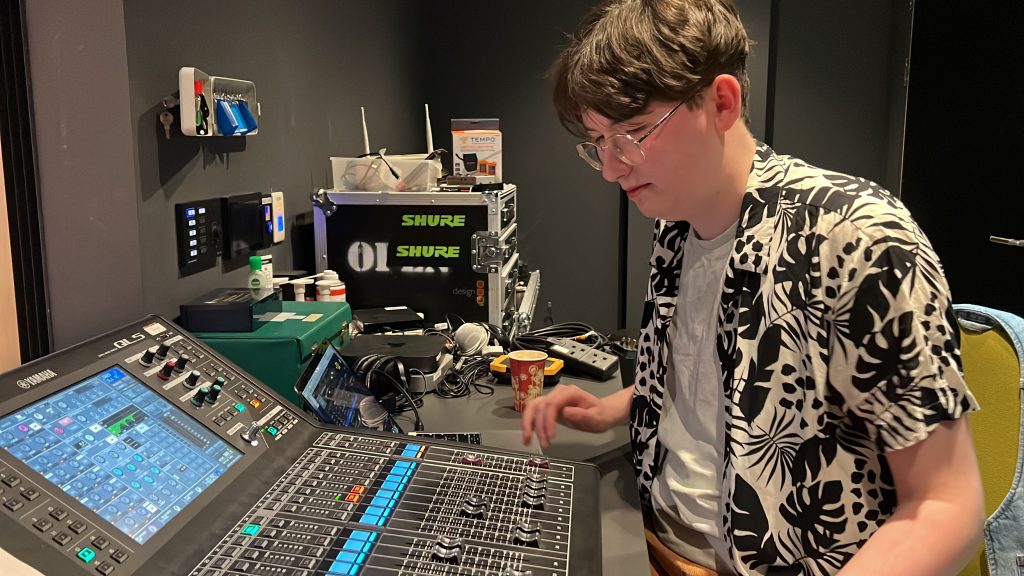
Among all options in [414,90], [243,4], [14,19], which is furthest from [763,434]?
[414,90]

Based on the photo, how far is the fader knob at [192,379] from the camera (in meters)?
0.91

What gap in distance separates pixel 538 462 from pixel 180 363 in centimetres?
49

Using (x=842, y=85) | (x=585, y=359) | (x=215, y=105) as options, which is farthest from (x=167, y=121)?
(x=842, y=85)

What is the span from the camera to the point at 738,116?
99 centimetres

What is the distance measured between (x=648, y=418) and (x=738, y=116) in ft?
1.71

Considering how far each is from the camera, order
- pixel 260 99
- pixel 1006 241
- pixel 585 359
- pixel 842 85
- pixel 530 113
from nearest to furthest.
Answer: pixel 585 359 < pixel 260 99 < pixel 1006 241 < pixel 842 85 < pixel 530 113

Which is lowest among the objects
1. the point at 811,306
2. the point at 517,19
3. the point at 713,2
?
the point at 811,306

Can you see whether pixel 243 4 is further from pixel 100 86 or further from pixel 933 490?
pixel 933 490

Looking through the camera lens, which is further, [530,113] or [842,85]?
[530,113]

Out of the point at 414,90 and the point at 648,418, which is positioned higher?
the point at 414,90

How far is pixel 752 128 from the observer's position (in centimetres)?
382

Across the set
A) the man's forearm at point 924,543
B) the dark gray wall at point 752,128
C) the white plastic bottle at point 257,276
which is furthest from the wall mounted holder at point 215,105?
the dark gray wall at point 752,128

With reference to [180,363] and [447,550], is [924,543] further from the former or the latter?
[180,363]

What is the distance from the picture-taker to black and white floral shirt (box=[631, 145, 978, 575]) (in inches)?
31.1
